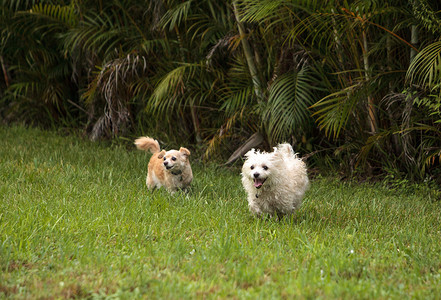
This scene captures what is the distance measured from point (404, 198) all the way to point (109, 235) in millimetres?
4223

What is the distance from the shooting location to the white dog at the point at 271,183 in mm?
5648

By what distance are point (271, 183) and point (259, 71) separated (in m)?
3.80

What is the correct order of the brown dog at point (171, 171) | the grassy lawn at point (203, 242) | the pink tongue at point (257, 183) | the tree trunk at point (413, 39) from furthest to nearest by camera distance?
the tree trunk at point (413, 39) → the brown dog at point (171, 171) → the pink tongue at point (257, 183) → the grassy lawn at point (203, 242)

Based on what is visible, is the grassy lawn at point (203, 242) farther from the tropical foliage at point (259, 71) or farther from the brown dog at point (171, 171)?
the tropical foliage at point (259, 71)

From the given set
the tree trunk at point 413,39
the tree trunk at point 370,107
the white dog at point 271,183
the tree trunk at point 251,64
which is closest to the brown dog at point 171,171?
the white dog at point 271,183

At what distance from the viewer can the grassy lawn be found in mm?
3822

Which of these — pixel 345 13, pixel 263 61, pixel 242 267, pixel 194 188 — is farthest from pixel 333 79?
pixel 242 267

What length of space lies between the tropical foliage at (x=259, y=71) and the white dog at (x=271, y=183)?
153cm

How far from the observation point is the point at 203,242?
4.90 metres

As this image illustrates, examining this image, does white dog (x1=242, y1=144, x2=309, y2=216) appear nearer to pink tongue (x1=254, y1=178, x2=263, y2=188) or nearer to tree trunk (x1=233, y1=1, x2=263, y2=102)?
pink tongue (x1=254, y1=178, x2=263, y2=188)

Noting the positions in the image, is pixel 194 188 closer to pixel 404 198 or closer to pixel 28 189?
pixel 28 189

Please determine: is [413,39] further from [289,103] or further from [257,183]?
[257,183]

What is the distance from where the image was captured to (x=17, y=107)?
1425cm

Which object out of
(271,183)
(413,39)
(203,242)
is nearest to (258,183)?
(271,183)
